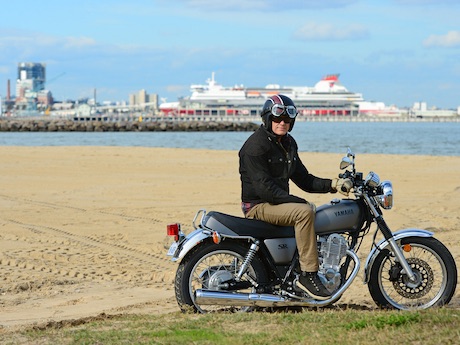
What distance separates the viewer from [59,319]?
246 inches

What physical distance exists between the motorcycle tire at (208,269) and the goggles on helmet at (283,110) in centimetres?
96

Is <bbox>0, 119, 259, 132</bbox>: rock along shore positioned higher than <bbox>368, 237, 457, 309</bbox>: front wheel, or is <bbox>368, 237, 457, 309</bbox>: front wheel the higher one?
<bbox>368, 237, 457, 309</bbox>: front wheel

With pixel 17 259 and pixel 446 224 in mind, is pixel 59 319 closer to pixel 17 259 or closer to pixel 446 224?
pixel 17 259

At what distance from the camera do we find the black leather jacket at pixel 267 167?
5777mm

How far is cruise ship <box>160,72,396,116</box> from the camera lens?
15150 centimetres

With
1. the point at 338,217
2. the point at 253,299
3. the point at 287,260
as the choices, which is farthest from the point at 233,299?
the point at 338,217

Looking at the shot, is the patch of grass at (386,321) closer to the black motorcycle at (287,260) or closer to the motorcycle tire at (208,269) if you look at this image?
the black motorcycle at (287,260)

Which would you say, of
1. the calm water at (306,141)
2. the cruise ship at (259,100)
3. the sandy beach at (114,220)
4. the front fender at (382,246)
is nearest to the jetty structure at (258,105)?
the cruise ship at (259,100)

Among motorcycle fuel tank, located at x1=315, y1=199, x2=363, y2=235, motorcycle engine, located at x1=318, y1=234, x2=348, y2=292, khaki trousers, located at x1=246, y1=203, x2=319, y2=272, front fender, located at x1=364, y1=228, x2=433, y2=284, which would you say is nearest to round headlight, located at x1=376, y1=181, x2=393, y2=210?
motorcycle fuel tank, located at x1=315, y1=199, x2=363, y2=235

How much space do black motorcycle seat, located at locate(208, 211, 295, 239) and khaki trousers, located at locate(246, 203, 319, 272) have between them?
0.33ft

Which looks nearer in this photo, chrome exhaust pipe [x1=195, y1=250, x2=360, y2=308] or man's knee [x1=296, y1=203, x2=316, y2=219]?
man's knee [x1=296, y1=203, x2=316, y2=219]

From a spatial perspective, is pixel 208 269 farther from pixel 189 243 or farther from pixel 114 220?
pixel 114 220

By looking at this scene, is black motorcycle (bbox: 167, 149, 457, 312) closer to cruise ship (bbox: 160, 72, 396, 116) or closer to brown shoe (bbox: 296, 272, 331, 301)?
brown shoe (bbox: 296, 272, 331, 301)

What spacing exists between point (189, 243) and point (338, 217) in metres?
1.05
